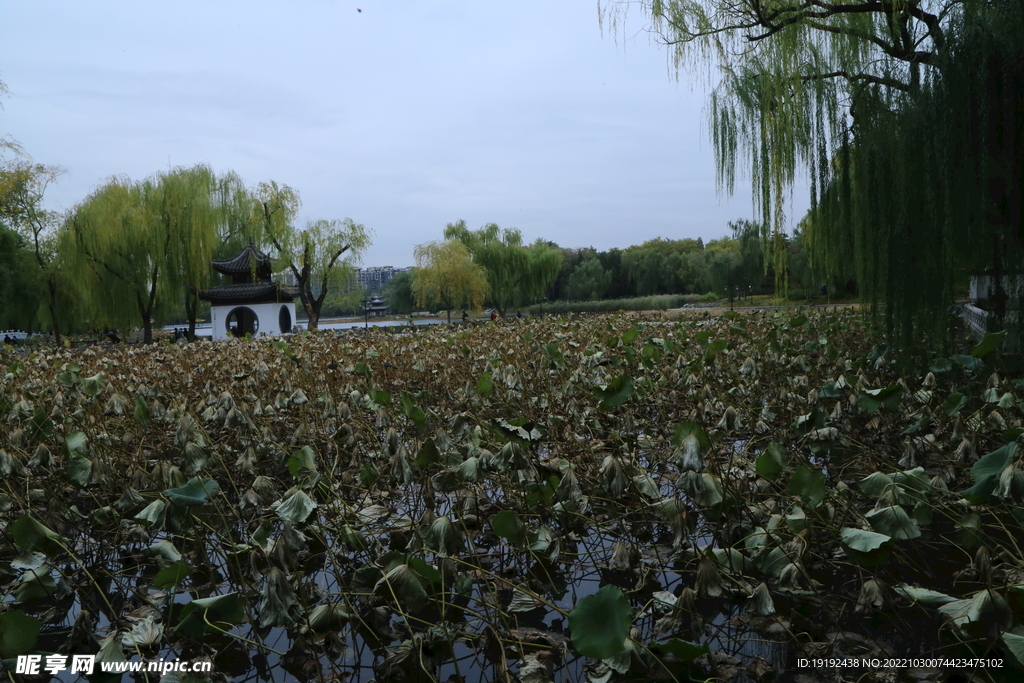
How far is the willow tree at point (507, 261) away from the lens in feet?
99.8

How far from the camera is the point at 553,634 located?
6.03 ft

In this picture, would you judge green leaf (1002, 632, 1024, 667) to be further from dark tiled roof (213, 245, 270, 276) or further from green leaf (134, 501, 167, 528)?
dark tiled roof (213, 245, 270, 276)

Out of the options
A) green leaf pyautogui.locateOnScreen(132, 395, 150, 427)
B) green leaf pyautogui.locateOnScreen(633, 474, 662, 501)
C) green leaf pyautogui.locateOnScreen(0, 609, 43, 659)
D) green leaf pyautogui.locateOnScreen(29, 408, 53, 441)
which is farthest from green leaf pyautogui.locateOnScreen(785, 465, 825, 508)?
green leaf pyautogui.locateOnScreen(29, 408, 53, 441)

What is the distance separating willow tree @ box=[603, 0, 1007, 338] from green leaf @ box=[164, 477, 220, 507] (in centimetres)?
441

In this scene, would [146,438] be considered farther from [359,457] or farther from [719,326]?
[719,326]

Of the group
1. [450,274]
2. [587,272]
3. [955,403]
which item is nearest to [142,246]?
[450,274]

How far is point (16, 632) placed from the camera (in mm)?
1523

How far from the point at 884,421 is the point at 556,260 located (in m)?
28.4

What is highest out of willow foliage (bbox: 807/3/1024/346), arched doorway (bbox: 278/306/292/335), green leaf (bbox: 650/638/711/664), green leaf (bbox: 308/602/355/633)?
willow foliage (bbox: 807/3/1024/346)

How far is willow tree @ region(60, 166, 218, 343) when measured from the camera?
680 inches

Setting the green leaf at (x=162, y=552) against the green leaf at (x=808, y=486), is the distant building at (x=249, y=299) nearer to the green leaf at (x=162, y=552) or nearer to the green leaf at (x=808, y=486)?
the green leaf at (x=162, y=552)

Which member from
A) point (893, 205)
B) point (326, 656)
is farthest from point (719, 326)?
point (326, 656)

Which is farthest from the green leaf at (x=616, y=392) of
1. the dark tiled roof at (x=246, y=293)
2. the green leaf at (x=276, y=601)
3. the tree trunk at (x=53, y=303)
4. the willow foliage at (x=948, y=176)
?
the tree trunk at (x=53, y=303)

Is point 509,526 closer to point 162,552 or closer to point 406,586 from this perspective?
point 406,586
